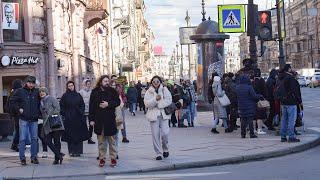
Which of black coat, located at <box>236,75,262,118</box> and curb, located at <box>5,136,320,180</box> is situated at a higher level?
black coat, located at <box>236,75,262,118</box>

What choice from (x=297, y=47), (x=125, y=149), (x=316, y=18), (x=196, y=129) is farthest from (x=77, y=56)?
(x=297, y=47)

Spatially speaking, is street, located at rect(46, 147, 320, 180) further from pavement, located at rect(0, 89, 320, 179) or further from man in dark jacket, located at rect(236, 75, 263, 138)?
man in dark jacket, located at rect(236, 75, 263, 138)

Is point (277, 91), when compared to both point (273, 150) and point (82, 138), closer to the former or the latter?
point (273, 150)

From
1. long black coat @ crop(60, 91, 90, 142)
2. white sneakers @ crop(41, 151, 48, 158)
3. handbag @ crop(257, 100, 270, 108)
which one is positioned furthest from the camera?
handbag @ crop(257, 100, 270, 108)

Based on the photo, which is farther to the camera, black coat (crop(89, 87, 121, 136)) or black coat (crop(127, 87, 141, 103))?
black coat (crop(127, 87, 141, 103))

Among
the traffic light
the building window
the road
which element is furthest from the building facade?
the road

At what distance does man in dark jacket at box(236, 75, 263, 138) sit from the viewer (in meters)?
15.6

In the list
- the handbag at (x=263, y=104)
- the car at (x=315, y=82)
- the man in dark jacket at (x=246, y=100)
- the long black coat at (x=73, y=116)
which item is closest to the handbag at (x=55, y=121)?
the long black coat at (x=73, y=116)

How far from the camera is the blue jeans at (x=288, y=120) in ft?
48.0

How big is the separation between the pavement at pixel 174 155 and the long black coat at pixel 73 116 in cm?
49

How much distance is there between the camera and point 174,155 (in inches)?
524

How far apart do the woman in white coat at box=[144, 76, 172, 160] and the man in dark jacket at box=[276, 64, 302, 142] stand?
3.36 m

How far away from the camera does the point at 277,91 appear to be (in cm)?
1479

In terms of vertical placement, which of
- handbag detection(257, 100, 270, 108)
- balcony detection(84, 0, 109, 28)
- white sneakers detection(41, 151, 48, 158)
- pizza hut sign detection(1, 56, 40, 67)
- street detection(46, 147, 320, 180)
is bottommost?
street detection(46, 147, 320, 180)
